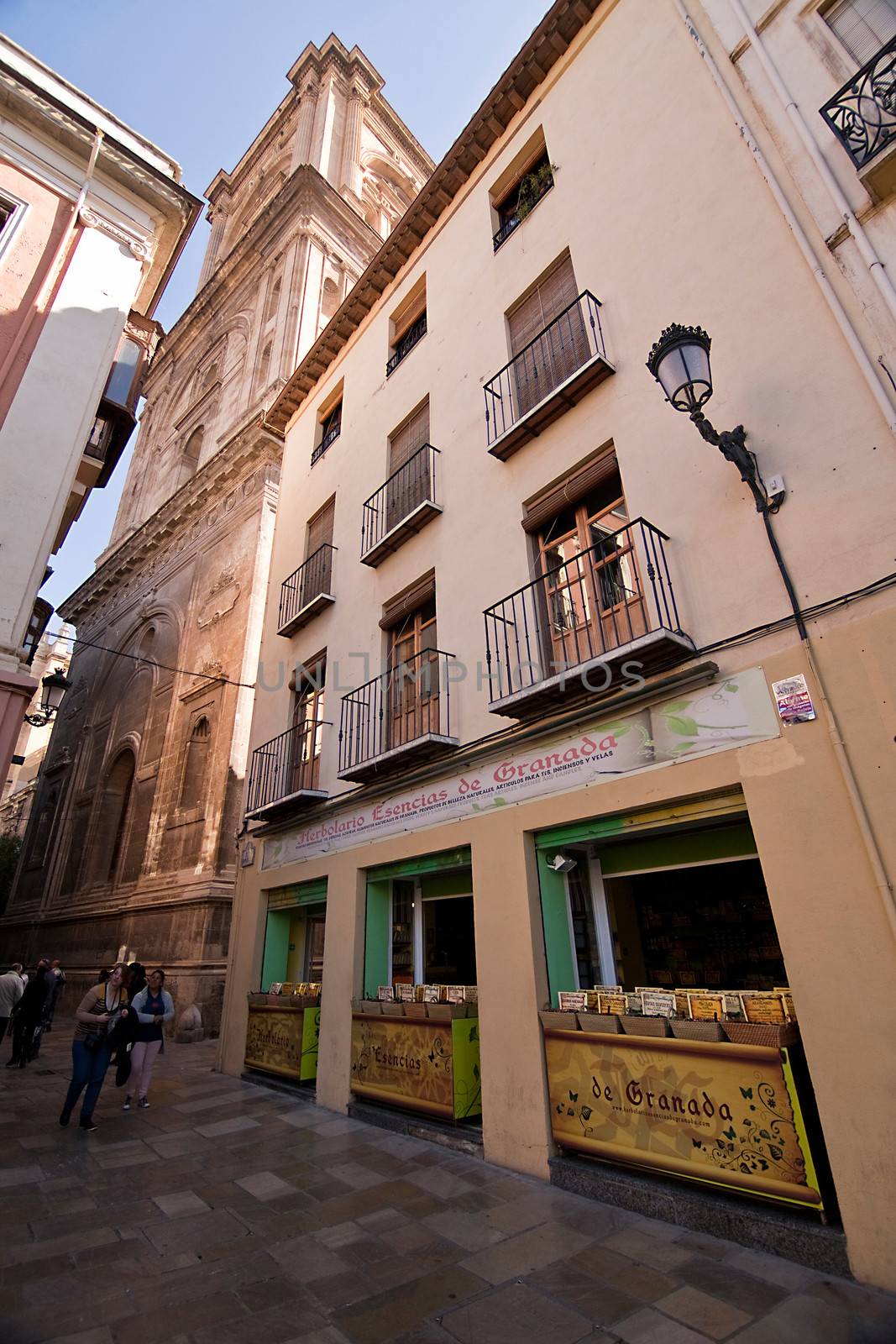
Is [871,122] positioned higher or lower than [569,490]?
higher

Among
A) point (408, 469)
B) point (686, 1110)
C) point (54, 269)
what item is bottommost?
point (686, 1110)

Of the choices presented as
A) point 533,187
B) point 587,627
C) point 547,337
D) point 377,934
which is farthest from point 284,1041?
point 533,187

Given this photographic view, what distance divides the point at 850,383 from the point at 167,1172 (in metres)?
8.34

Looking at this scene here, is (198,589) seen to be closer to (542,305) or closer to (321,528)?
(321,528)

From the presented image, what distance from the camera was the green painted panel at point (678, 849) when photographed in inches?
203

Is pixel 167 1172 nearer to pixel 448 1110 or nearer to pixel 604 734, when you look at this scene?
pixel 448 1110

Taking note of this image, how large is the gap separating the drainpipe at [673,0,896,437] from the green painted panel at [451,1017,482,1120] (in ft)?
20.5

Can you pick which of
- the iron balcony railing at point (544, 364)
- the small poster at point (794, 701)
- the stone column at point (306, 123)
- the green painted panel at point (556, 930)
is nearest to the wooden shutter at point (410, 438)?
the iron balcony railing at point (544, 364)

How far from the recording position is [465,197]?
10828 millimetres

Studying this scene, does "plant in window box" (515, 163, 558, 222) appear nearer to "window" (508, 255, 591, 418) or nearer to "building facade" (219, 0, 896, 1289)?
"building facade" (219, 0, 896, 1289)

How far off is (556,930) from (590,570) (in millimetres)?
3479

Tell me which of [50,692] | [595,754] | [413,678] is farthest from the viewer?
[50,692]

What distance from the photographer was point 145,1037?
782cm

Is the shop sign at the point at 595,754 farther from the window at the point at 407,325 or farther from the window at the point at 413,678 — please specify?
the window at the point at 407,325
